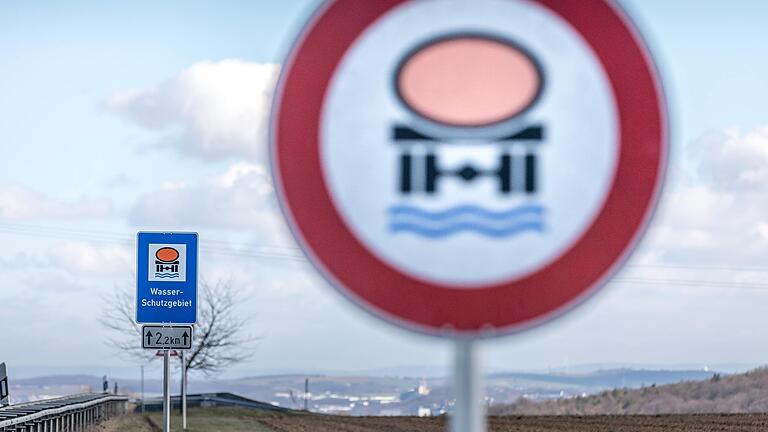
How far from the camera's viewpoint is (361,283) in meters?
3.05

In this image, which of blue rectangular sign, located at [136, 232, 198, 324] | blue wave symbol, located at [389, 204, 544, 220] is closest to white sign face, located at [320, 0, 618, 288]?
blue wave symbol, located at [389, 204, 544, 220]

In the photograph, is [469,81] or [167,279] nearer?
[469,81]

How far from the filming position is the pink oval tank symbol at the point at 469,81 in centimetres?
294

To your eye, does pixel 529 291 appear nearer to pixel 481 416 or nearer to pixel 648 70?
pixel 481 416

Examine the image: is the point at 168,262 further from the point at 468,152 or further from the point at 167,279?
the point at 468,152

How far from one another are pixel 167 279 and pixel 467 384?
21.8m

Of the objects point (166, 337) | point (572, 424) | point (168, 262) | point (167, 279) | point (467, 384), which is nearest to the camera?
point (467, 384)

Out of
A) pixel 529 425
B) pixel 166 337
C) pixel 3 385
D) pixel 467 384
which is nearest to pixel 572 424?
pixel 529 425

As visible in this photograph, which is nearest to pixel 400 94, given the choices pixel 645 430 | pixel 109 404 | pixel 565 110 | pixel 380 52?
pixel 380 52

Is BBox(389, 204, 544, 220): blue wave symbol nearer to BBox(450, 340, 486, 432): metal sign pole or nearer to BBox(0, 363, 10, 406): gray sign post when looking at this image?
BBox(450, 340, 486, 432): metal sign pole

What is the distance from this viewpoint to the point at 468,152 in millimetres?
2918

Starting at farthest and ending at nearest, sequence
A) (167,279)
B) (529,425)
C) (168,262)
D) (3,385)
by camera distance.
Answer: (3,385) < (529,425) < (167,279) < (168,262)

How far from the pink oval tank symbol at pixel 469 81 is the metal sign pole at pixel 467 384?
459 millimetres

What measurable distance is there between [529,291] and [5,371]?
2010 inches
